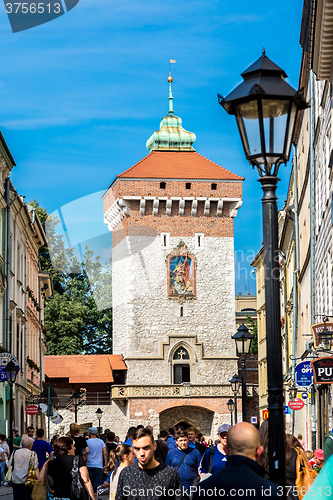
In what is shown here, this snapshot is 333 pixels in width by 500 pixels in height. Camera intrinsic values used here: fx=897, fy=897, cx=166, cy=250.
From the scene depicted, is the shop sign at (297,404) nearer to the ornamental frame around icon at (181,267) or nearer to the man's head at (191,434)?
the man's head at (191,434)

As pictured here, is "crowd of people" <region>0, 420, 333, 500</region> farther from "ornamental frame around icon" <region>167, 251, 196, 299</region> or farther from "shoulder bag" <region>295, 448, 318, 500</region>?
"ornamental frame around icon" <region>167, 251, 196, 299</region>

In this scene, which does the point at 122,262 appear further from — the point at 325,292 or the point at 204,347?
the point at 325,292

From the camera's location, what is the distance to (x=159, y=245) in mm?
54031

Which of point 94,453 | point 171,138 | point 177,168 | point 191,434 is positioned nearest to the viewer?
point 191,434

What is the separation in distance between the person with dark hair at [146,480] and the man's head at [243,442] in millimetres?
1583

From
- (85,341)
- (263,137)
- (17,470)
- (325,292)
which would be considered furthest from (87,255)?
(263,137)

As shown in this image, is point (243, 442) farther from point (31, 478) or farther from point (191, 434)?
point (191, 434)

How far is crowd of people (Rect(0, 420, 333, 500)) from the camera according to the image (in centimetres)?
437

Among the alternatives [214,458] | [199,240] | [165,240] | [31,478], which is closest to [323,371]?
[31,478]

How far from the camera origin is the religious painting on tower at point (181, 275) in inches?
2101

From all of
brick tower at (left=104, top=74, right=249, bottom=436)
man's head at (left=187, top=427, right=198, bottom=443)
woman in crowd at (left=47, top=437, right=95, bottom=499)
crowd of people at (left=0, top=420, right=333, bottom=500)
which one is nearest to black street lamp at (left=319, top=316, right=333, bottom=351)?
crowd of people at (left=0, top=420, right=333, bottom=500)

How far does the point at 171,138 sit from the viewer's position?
61219mm

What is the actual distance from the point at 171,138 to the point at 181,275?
1191 centimetres

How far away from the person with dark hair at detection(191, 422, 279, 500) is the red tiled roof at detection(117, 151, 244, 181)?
1997 inches
